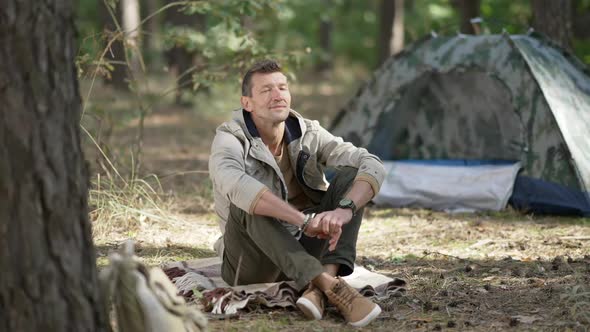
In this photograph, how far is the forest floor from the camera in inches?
142

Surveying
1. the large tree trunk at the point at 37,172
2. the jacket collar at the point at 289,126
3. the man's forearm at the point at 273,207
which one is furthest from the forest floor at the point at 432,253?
the large tree trunk at the point at 37,172

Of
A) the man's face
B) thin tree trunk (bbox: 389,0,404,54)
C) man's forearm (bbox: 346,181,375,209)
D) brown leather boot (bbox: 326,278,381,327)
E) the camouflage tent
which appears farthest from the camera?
thin tree trunk (bbox: 389,0,404,54)

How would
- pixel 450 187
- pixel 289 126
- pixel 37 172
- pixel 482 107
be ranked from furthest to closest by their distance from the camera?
pixel 482 107 → pixel 450 187 → pixel 289 126 → pixel 37 172

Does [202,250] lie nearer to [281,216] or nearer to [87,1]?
[281,216]

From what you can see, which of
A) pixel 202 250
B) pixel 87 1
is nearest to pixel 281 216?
pixel 202 250

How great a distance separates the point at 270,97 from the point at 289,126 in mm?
230

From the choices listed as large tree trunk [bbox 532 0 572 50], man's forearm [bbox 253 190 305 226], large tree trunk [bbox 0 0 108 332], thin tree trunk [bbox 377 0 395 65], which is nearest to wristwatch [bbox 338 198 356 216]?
man's forearm [bbox 253 190 305 226]

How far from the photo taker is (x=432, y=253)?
4980 mm

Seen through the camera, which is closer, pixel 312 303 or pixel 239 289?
pixel 312 303

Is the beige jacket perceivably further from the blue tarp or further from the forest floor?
the blue tarp

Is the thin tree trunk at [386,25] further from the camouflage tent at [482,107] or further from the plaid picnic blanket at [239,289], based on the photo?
the plaid picnic blanket at [239,289]

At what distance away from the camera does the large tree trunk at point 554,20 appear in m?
7.19

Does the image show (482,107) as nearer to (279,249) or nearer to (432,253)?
(432,253)

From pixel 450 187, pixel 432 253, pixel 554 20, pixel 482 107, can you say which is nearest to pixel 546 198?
pixel 450 187
